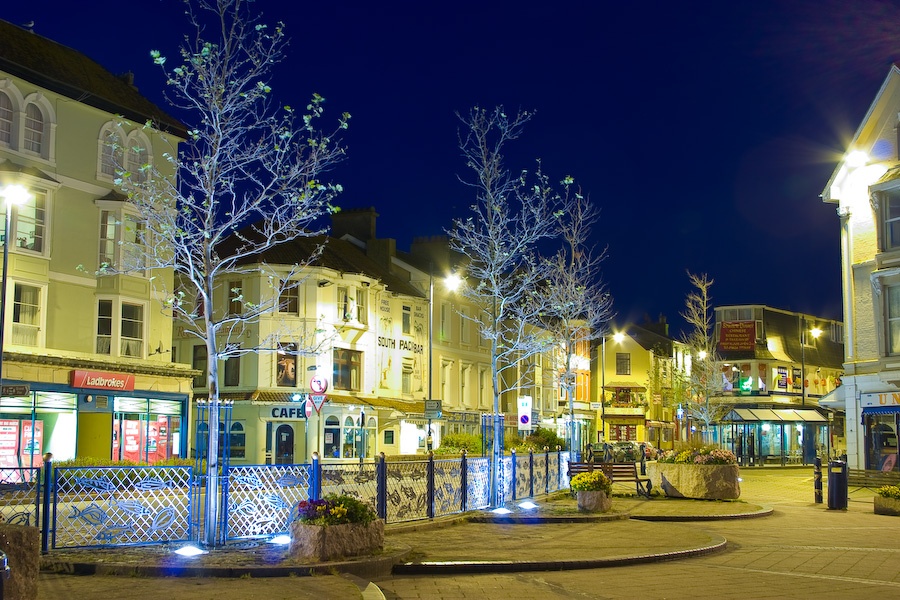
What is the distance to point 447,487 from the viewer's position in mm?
18766

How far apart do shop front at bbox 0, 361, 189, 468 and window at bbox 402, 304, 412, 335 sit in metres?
17.1

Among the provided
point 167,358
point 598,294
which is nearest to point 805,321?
point 598,294

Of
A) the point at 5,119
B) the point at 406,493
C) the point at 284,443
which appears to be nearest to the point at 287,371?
the point at 284,443

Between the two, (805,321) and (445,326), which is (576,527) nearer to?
(445,326)

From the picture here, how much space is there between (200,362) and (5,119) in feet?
58.9

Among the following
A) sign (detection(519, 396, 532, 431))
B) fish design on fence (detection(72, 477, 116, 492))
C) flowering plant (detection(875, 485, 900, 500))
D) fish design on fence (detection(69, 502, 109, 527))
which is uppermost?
sign (detection(519, 396, 532, 431))

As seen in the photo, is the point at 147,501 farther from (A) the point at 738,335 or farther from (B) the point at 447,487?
(A) the point at 738,335

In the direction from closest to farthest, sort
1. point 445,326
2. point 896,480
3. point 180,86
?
point 180,86, point 896,480, point 445,326

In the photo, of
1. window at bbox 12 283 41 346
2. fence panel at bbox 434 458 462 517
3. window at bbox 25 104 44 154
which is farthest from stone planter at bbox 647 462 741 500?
window at bbox 25 104 44 154

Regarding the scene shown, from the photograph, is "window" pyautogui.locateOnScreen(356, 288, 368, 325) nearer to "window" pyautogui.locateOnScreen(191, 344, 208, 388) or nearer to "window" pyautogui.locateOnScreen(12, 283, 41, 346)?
"window" pyautogui.locateOnScreen(191, 344, 208, 388)

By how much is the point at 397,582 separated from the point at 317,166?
24.8 feet

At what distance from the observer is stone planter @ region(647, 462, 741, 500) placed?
24797 mm

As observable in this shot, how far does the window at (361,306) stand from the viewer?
47125mm

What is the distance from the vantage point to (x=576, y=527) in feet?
59.3
